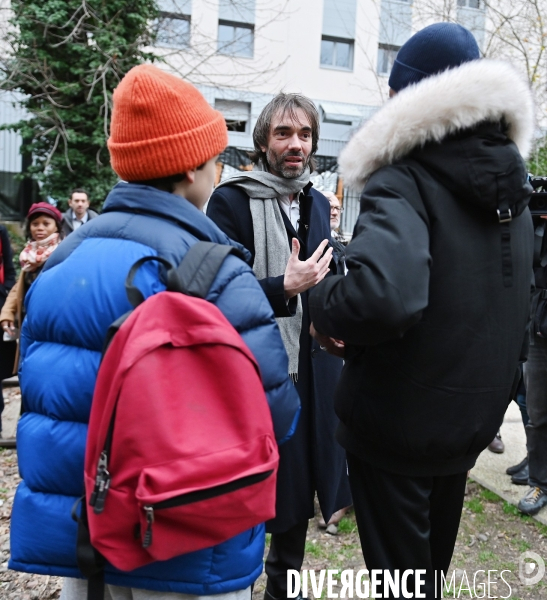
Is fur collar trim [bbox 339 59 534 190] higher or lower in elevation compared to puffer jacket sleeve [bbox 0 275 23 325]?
higher

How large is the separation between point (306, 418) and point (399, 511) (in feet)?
2.51

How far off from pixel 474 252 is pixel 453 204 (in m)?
0.15

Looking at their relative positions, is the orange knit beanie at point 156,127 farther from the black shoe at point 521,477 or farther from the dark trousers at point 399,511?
the black shoe at point 521,477

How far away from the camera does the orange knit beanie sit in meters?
1.39

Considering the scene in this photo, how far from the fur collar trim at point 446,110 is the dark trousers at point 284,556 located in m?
1.61

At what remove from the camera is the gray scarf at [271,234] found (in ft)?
7.92

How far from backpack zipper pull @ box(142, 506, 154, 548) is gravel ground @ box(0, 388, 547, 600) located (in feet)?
6.19

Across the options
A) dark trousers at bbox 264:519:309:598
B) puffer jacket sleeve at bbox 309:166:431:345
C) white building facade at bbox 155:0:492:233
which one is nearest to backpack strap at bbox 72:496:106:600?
puffer jacket sleeve at bbox 309:166:431:345

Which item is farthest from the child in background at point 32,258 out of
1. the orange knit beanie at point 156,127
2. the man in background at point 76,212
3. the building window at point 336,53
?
the building window at point 336,53

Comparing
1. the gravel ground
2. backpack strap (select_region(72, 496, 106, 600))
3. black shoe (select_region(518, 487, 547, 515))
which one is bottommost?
the gravel ground

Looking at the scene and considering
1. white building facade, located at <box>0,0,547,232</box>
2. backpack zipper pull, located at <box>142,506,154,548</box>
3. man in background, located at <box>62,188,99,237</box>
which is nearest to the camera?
backpack zipper pull, located at <box>142,506,154,548</box>

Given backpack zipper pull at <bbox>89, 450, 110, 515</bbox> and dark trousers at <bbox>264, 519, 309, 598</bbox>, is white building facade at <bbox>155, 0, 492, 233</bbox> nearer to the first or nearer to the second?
dark trousers at <bbox>264, 519, 309, 598</bbox>

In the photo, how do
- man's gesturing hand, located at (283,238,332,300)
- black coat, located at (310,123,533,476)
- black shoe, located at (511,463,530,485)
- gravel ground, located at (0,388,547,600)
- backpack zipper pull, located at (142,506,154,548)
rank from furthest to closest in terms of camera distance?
black shoe, located at (511,463,530,485) → gravel ground, located at (0,388,547,600) → man's gesturing hand, located at (283,238,332,300) → black coat, located at (310,123,533,476) → backpack zipper pull, located at (142,506,154,548)

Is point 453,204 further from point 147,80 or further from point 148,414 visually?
point 148,414
